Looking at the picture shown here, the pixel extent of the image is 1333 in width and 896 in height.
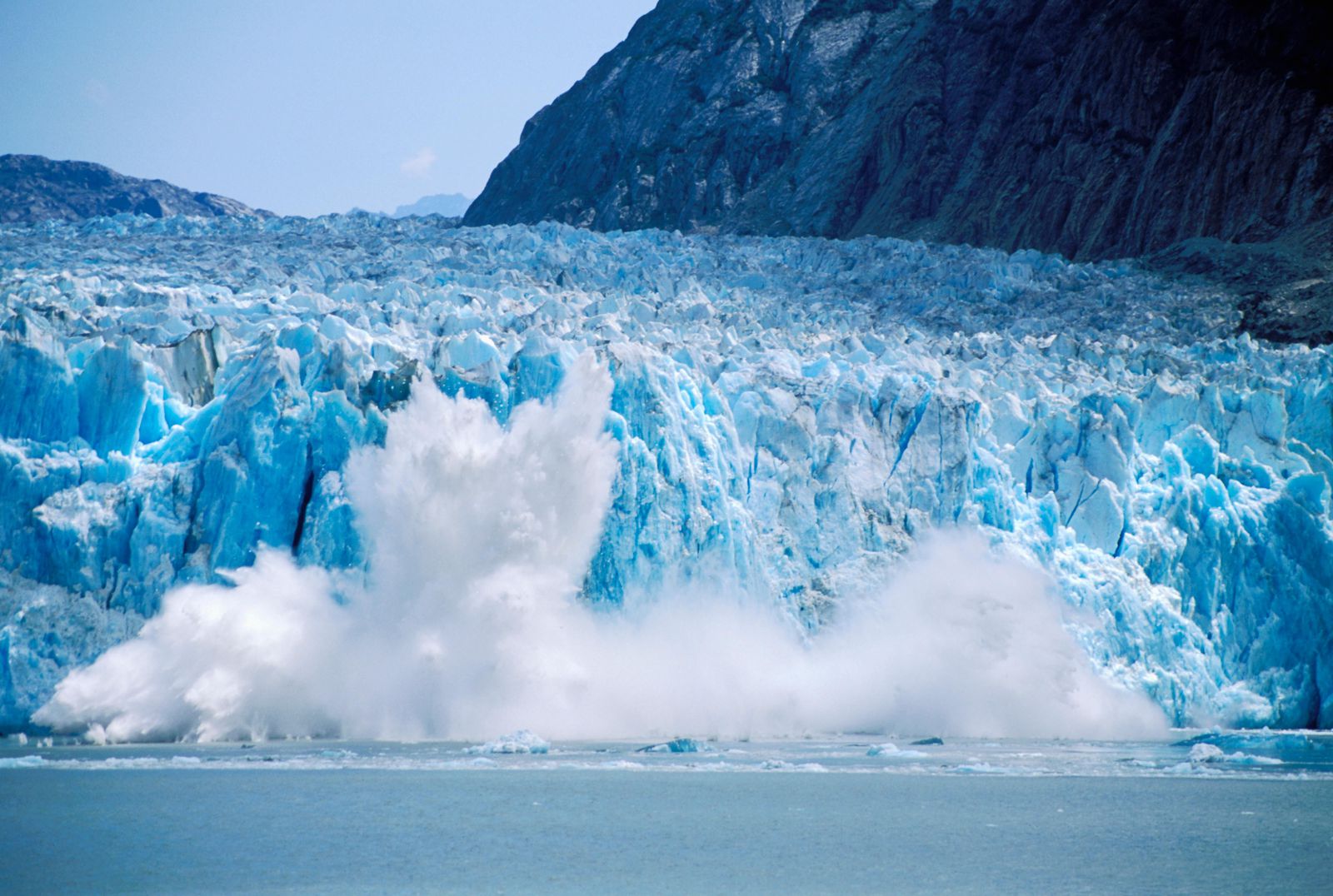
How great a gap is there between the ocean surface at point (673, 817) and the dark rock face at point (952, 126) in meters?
26.8

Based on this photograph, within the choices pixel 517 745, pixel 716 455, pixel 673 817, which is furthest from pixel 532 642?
pixel 673 817

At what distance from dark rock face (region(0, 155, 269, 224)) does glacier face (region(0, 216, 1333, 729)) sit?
36917 mm

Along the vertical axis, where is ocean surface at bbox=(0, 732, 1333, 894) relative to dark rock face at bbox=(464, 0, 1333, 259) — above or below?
below

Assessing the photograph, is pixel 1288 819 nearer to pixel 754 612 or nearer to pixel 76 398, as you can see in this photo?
pixel 754 612

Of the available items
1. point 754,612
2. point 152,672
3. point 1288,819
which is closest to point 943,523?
point 754,612

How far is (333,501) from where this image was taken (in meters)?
22.6

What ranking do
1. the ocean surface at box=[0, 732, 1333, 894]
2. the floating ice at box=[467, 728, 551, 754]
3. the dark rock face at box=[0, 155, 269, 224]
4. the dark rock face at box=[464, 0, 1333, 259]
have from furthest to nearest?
the dark rock face at box=[0, 155, 269, 224] → the dark rock face at box=[464, 0, 1333, 259] → the floating ice at box=[467, 728, 551, 754] → the ocean surface at box=[0, 732, 1333, 894]

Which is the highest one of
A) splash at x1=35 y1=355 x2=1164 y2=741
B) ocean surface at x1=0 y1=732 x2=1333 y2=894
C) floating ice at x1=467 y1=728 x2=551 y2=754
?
splash at x1=35 y1=355 x2=1164 y2=741

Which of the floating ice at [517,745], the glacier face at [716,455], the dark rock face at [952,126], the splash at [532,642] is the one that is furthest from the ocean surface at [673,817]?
the dark rock face at [952,126]

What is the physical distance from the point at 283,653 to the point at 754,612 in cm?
721

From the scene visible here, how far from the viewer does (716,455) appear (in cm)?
2486

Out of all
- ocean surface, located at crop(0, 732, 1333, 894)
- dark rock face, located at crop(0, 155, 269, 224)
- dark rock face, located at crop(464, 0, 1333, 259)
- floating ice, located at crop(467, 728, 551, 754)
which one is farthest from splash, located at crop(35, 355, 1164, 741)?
dark rock face, located at crop(0, 155, 269, 224)

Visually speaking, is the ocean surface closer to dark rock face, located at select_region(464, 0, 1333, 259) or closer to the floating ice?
the floating ice

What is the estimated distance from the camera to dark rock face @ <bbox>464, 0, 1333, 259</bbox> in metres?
45.5
